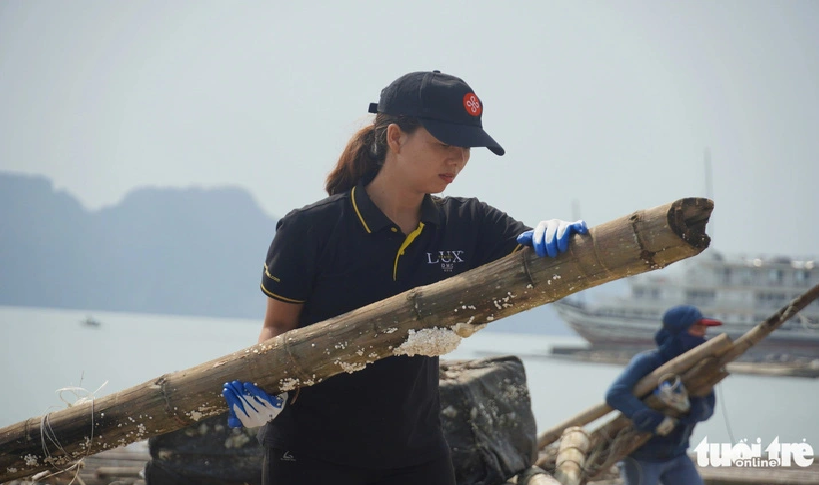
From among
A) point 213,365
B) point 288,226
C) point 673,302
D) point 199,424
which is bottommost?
point 673,302

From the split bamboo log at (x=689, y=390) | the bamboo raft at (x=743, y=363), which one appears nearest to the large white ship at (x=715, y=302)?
the bamboo raft at (x=743, y=363)

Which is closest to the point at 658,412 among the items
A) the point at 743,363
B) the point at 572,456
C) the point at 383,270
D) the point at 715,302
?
the point at 572,456

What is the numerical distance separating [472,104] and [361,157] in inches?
17.9

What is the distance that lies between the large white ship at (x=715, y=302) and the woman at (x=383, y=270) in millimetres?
45319

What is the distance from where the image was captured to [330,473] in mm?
2486

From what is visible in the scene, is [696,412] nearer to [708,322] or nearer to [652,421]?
[652,421]

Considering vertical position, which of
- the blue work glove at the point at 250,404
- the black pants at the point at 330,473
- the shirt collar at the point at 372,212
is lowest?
the black pants at the point at 330,473

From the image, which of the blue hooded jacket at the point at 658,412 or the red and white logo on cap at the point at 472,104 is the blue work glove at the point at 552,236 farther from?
the blue hooded jacket at the point at 658,412

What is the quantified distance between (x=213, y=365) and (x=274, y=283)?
1.65 ft

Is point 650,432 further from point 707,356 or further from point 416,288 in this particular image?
point 416,288

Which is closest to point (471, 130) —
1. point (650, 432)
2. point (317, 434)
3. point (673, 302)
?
point (317, 434)

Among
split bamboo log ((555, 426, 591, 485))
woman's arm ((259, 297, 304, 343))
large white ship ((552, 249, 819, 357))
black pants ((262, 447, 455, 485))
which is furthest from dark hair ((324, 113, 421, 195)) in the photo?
large white ship ((552, 249, 819, 357))

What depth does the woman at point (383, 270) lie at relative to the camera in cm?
250

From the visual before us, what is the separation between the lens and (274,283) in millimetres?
2520
